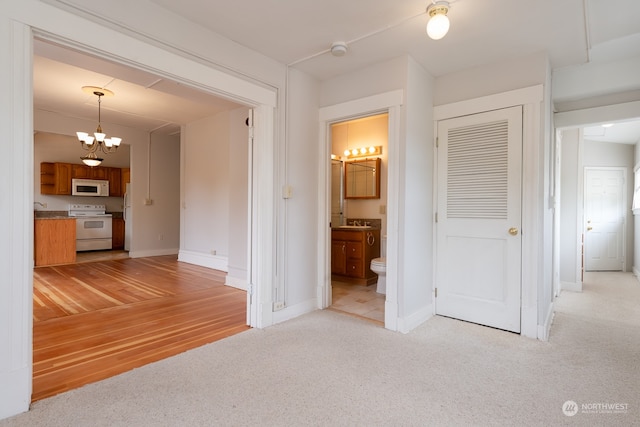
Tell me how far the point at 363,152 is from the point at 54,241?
→ 5.89 meters

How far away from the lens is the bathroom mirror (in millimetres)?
5102

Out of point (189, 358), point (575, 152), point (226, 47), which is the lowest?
point (189, 358)

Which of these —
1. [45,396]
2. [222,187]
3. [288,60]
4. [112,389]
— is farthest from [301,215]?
[222,187]

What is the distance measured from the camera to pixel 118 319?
320cm

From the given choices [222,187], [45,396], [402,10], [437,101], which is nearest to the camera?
[45,396]

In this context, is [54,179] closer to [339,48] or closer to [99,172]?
[99,172]

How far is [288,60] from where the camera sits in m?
3.12

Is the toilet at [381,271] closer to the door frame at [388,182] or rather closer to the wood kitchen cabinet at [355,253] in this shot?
the wood kitchen cabinet at [355,253]

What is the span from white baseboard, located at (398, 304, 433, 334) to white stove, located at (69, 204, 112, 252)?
25.9 ft

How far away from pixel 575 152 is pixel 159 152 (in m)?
7.65

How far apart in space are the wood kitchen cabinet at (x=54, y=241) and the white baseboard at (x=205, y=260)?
202 cm

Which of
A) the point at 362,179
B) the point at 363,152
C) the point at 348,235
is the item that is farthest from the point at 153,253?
→ the point at 363,152

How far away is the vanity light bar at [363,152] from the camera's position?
5.13 m

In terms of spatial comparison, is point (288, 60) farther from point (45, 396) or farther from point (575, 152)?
point (575, 152)
